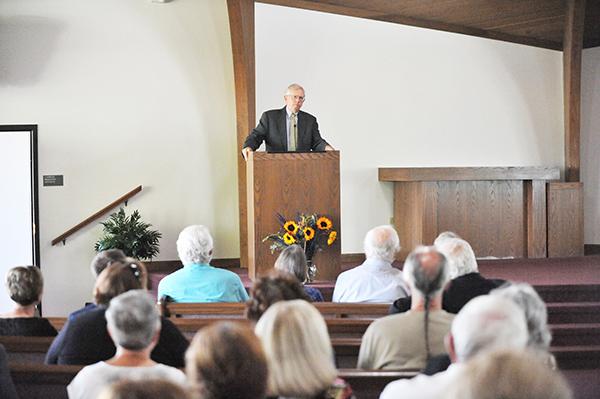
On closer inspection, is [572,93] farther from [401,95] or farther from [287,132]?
[287,132]

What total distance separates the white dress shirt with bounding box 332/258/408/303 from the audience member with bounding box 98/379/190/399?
3.90 meters

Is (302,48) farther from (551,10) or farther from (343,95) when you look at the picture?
(551,10)

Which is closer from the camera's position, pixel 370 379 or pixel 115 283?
pixel 370 379

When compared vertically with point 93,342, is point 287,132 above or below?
above

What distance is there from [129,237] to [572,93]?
16.8 feet

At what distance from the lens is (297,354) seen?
2506mm

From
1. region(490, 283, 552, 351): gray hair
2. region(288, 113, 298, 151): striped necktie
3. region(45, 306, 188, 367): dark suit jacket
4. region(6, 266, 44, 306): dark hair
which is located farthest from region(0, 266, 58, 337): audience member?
region(288, 113, 298, 151): striped necktie

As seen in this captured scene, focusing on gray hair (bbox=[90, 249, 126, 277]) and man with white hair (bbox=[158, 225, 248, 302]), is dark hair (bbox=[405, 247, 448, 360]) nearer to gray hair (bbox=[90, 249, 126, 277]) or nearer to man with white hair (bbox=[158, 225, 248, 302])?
gray hair (bbox=[90, 249, 126, 277])

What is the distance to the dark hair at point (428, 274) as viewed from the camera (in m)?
3.58

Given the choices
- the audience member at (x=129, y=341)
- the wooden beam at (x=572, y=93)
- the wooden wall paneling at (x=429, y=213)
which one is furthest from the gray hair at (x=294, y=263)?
the wooden beam at (x=572, y=93)

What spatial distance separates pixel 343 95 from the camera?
10.0 metres

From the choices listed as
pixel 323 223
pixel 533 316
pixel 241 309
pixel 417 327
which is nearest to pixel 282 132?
pixel 323 223

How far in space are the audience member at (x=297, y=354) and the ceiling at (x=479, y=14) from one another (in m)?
7.33

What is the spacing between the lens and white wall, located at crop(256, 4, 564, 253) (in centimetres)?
979
